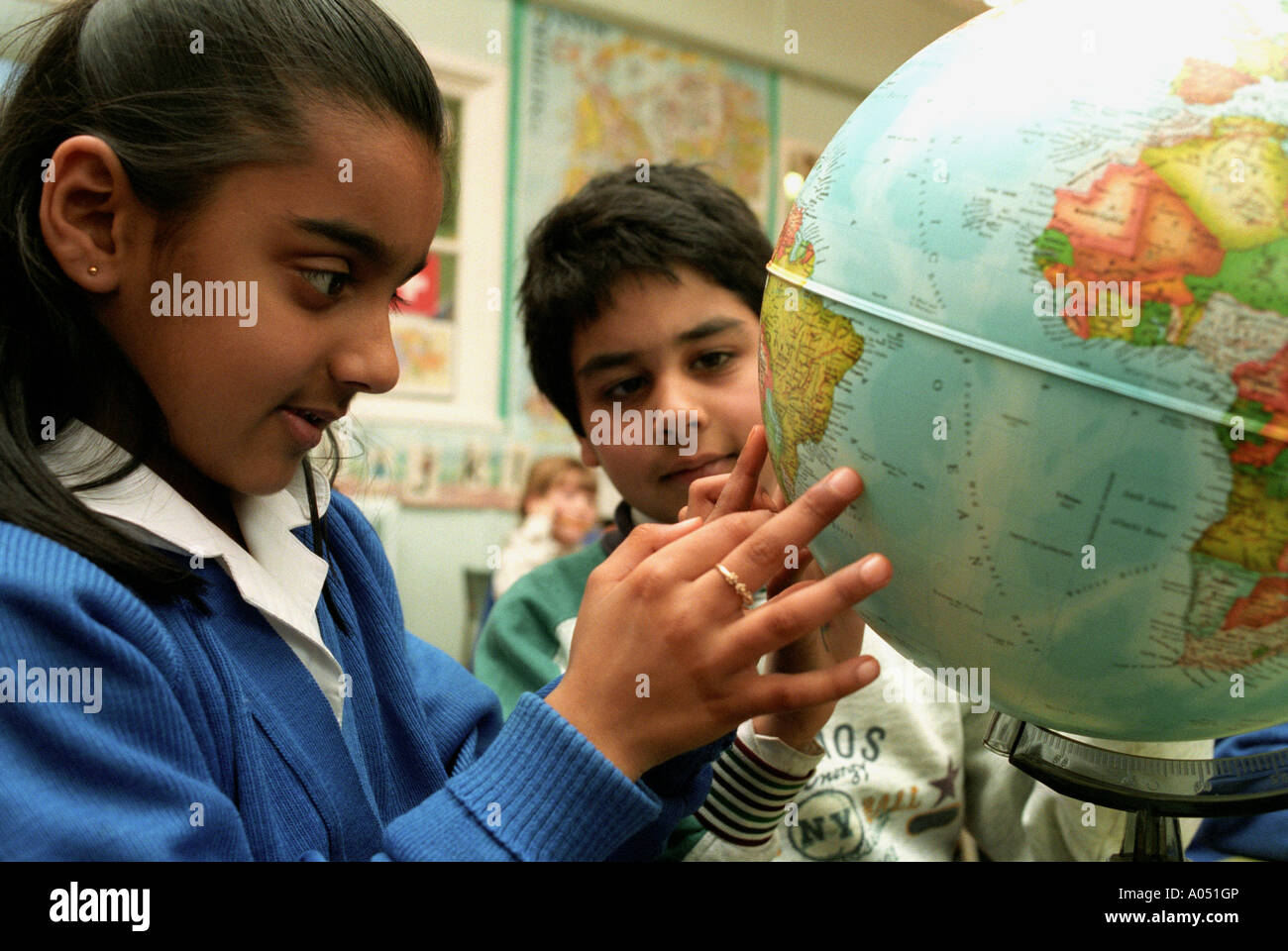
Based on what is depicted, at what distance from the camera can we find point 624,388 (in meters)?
1.26

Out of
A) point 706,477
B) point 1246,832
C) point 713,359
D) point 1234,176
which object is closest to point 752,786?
point 706,477

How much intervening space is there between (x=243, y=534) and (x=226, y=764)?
0.19 metres

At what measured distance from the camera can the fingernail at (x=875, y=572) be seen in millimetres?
561

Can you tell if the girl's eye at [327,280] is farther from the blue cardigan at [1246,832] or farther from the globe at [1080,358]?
the blue cardigan at [1246,832]

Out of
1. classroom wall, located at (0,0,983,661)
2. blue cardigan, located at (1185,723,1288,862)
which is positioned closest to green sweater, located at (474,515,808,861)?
blue cardigan, located at (1185,723,1288,862)

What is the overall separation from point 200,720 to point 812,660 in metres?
0.48

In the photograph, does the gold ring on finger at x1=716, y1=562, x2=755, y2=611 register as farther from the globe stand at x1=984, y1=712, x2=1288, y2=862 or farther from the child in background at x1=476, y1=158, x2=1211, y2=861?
the child in background at x1=476, y1=158, x2=1211, y2=861

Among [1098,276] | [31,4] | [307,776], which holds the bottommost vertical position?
[307,776]

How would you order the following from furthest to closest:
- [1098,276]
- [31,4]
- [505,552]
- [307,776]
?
[505,552] < [31,4] < [307,776] < [1098,276]

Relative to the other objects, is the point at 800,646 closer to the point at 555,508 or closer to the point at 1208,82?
the point at 1208,82

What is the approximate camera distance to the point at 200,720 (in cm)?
67

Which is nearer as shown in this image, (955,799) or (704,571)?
(704,571)
